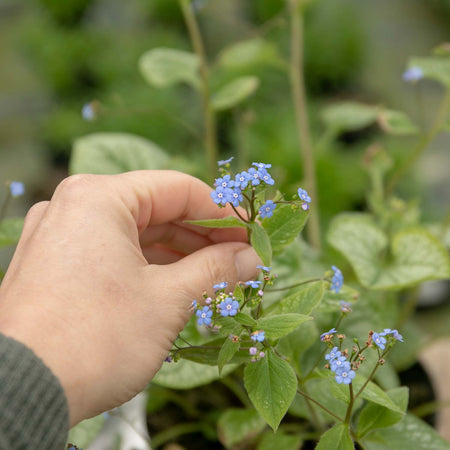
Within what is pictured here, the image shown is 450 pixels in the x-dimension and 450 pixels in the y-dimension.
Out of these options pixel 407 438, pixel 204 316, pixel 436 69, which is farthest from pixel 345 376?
pixel 436 69

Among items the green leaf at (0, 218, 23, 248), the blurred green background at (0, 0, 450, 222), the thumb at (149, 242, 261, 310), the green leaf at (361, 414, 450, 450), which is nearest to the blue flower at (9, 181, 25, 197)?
the green leaf at (0, 218, 23, 248)

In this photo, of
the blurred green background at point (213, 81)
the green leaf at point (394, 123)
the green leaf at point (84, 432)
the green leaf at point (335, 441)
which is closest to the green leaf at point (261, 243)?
the green leaf at point (335, 441)

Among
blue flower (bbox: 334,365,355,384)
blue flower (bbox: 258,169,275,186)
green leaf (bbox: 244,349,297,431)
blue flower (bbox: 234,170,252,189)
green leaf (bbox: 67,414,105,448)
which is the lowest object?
green leaf (bbox: 67,414,105,448)

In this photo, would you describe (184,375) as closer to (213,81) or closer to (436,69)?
(436,69)

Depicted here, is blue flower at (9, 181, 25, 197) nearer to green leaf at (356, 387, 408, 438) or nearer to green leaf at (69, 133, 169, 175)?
green leaf at (69, 133, 169, 175)

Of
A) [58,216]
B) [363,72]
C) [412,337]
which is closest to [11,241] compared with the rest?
[58,216]

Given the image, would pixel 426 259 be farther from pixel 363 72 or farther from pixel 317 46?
pixel 363 72

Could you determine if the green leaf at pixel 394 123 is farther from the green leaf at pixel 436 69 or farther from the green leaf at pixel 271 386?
the green leaf at pixel 271 386
